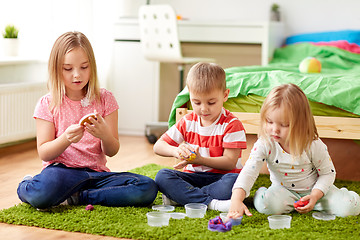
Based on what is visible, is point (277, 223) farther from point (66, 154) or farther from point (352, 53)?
point (352, 53)

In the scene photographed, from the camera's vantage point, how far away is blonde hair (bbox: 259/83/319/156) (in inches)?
67.6

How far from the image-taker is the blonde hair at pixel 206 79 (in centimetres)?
187

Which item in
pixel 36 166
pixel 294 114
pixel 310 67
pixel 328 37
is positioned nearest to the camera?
pixel 294 114

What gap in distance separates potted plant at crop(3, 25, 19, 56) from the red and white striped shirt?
1.72m

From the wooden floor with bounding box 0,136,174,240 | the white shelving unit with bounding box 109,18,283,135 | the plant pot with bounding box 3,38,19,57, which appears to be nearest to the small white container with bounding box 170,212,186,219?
the wooden floor with bounding box 0,136,174,240

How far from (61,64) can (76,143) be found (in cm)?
28

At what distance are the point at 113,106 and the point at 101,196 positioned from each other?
34 cm

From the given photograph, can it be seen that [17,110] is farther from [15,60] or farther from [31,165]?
[31,165]

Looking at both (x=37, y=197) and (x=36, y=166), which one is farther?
(x=36, y=166)

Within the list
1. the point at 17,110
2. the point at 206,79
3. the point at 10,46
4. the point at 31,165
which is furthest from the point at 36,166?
the point at 206,79

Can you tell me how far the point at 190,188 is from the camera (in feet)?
6.21

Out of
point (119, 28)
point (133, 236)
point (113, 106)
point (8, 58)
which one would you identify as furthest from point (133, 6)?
point (133, 236)

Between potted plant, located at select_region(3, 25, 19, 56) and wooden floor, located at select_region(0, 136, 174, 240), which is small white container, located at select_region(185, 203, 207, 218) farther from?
potted plant, located at select_region(3, 25, 19, 56)

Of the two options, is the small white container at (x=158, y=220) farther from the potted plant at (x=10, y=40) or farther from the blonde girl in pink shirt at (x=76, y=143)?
the potted plant at (x=10, y=40)
